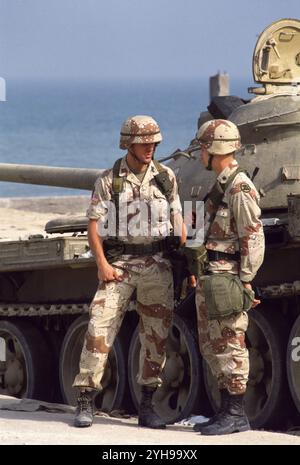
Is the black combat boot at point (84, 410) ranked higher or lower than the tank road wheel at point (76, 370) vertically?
lower

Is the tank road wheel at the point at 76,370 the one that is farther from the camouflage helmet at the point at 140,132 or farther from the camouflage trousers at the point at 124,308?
the camouflage helmet at the point at 140,132

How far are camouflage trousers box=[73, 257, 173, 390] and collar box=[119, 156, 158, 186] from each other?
61cm

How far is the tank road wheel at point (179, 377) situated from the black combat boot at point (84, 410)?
218 cm

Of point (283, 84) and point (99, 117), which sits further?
point (99, 117)

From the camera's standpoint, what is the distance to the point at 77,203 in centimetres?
3309

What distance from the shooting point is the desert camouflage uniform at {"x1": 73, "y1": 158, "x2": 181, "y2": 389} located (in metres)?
14.4

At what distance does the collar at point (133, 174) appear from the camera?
14438 mm

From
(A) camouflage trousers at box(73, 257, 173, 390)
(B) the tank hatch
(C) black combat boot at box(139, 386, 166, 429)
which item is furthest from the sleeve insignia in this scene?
(B) the tank hatch

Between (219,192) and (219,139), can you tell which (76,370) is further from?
(219,139)

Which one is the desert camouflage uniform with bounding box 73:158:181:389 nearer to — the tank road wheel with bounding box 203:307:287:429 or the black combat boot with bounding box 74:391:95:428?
the black combat boot with bounding box 74:391:95:428

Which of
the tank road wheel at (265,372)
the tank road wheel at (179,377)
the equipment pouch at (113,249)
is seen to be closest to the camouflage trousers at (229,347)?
the equipment pouch at (113,249)

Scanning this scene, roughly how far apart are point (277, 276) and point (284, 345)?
1.95 feet
